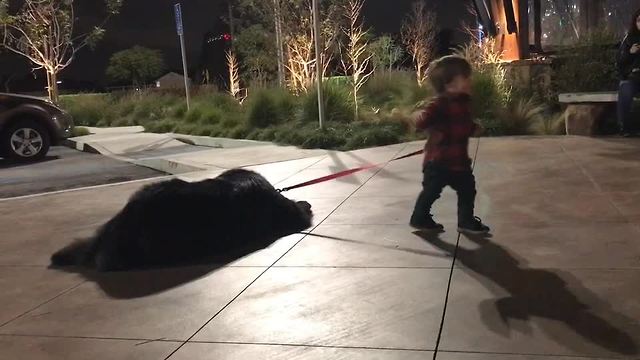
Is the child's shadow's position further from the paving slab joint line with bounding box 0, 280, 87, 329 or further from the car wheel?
the car wheel

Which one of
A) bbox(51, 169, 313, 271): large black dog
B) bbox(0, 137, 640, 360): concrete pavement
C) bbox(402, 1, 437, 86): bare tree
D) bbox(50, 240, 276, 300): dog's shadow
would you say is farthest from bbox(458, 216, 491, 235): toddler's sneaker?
bbox(402, 1, 437, 86): bare tree

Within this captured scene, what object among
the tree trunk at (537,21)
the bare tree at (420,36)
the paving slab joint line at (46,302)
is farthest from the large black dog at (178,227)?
the tree trunk at (537,21)

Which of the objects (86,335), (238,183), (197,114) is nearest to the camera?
(86,335)

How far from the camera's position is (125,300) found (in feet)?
14.0

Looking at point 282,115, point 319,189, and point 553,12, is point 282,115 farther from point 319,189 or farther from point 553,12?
point 553,12

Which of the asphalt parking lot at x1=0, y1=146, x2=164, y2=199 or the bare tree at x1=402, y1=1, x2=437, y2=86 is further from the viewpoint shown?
the bare tree at x1=402, y1=1, x2=437, y2=86

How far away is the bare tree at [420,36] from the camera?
837 inches

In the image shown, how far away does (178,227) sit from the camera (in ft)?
16.6

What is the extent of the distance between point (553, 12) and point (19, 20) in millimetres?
18712

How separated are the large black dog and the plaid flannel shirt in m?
1.57

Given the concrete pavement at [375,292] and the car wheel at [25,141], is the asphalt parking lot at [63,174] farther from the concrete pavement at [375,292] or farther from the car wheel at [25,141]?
the concrete pavement at [375,292]

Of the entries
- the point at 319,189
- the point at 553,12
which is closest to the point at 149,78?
the point at 553,12

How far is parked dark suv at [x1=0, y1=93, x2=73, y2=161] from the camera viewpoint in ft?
39.3

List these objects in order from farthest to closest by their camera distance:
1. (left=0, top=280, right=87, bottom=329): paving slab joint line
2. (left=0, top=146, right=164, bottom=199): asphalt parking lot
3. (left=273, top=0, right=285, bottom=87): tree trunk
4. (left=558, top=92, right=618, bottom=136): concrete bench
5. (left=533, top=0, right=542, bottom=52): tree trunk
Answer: (left=533, top=0, right=542, bottom=52): tree trunk
(left=273, top=0, right=285, bottom=87): tree trunk
(left=558, top=92, right=618, bottom=136): concrete bench
(left=0, top=146, right=164, bottom=199): asphalt parking lot
(left=0, top=280, right=87, bottom=329): paving slab joint line
